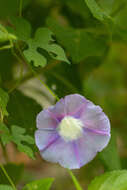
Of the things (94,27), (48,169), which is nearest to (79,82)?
(94,27)

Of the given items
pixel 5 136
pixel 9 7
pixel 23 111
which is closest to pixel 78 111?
pixel 5 136

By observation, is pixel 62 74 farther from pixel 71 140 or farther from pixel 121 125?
pixel 121 125

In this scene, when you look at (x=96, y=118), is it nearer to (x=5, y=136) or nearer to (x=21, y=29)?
(x=5, y=136)

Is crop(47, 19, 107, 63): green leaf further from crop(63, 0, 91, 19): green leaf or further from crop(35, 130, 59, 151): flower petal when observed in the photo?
crop(35, 130, 59, 151): flower petal

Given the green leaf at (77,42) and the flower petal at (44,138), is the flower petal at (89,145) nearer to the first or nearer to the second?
the flower petal at (44,138)

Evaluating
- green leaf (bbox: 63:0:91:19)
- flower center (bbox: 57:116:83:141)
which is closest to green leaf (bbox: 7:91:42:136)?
flower center (bbox: 57:116:83:141)

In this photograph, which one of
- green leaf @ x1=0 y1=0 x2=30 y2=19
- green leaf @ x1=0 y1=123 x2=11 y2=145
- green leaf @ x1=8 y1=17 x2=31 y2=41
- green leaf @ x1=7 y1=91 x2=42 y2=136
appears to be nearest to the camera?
green leaf @ x1=0 y1=123 x2=11 y2=145
